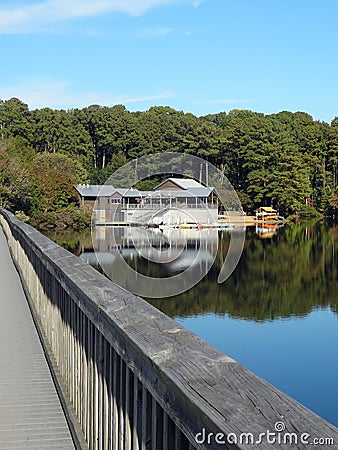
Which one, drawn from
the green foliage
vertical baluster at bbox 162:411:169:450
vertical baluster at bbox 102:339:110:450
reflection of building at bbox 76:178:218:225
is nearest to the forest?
the green foliage

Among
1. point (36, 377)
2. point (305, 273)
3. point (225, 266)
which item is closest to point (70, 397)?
point (36, 377)

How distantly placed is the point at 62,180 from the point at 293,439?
174 ft

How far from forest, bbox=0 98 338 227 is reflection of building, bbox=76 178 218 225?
2387 mm

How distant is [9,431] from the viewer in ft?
10.2

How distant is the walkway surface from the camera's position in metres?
3.01

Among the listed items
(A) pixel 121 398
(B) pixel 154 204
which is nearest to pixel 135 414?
(A) pixel 121 398

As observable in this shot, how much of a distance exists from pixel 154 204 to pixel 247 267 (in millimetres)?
26924

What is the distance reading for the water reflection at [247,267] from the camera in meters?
20.3

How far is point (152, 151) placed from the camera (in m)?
74.1

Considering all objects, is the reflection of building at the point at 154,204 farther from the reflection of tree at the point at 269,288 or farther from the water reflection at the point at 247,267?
the reflection of tree at the point at 269,288

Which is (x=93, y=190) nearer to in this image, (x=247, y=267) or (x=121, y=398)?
(x=247, y=267)

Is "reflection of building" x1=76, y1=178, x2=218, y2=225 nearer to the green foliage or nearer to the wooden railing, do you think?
the green foliage

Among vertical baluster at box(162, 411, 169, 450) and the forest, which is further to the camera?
the forest
